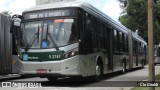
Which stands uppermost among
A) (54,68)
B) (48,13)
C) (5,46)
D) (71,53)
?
(48,13)

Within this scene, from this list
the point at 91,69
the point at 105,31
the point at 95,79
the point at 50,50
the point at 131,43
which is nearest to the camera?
the point at 50,50

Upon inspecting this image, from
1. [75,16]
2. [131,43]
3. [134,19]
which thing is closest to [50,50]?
[75,16]

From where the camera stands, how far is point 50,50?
44.9ft

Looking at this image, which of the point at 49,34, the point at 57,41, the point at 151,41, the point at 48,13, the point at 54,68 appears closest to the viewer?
the point at 151,41

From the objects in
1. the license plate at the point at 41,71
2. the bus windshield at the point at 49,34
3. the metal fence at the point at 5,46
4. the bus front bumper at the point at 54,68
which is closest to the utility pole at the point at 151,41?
the bus front bumper at the point at 54,68

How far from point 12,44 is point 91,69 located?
5134mm

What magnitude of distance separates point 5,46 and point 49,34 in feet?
16.0

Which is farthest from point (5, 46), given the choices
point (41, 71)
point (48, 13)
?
point (41, 71)

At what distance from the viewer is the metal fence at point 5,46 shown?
58.0 feet

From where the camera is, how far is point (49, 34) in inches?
545

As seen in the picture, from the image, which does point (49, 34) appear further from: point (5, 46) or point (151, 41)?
point (151, 41)

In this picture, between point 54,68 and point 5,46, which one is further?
point 5,46

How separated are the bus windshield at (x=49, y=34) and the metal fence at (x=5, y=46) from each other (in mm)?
3819

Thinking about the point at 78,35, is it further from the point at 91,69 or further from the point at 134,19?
the point at 134,19
